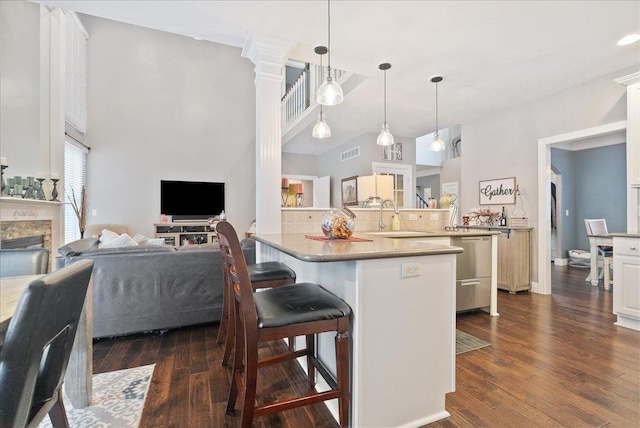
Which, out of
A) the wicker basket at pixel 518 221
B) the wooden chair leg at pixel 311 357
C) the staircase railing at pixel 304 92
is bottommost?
the wooden chair leg at pixel 311 357

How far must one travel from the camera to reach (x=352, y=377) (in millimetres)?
1383

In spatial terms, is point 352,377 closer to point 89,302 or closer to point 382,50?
point 89,302

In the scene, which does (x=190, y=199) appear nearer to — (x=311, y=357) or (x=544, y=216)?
(x=311, y=357)

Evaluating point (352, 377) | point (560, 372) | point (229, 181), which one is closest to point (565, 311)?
point (560, 372)

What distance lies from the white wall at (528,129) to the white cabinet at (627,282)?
3.93 feet

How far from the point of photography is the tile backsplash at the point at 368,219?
2.87 metres

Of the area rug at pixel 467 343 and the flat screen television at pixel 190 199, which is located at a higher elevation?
the flat screen television at pixel 190 199

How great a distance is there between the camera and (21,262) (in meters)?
1.58

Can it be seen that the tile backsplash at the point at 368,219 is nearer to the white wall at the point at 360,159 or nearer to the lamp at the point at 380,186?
the lamp at the point at 380,186

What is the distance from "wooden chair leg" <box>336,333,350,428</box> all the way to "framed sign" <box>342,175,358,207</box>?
474 centimetres

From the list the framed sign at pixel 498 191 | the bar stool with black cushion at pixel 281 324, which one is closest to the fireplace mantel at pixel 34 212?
the bar stool with black cushion at pixel 281 324

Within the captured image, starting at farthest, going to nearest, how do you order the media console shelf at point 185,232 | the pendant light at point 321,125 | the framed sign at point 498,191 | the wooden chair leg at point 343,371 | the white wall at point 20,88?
the media console shelf at point 185,232
the framed sign at point 498,191
the white wall at point 20,88
the pendant light at point 321,125
the wooden chair leg at point 343,371

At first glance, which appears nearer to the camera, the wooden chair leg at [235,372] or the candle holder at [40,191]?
the wooden chair leg at [235,372]

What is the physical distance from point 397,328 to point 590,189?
6.96 metres
